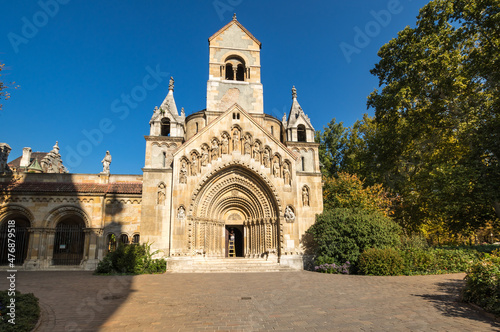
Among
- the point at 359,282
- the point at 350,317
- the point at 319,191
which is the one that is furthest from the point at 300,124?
the point at 350,317

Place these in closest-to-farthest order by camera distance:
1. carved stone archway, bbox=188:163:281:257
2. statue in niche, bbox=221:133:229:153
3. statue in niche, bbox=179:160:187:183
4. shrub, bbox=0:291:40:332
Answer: shrub, bbox=0:291:40:332, statue in niche, bbox=179:160:187:183, carved stone archway, bbox=188:163:281:257, statue in niche, bbox=221:133:229:153

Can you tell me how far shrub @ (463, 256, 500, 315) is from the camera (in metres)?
7.66

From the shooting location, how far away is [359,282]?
13.2m

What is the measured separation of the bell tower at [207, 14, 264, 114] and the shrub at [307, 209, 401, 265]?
37.5ft

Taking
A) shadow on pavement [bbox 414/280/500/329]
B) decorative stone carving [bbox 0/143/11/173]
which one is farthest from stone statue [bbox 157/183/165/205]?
shadow on pavement [bbox 414/280/500/329]

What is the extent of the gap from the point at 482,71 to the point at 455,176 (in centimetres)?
607

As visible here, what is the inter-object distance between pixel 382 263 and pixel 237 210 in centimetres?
999

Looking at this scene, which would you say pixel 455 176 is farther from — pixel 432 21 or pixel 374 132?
pixel 374 132

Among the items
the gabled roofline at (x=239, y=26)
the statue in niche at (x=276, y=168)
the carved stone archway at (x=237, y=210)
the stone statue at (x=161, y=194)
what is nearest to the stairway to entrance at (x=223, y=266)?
the carved stone archway at (x=237, y=210)

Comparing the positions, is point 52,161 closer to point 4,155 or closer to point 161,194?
point 4,155

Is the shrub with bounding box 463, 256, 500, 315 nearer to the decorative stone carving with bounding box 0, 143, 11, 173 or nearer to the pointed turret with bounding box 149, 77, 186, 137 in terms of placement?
the pointed turret with bounding box 149, 77, 186, 137

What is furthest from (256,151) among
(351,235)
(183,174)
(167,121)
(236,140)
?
(351,235)

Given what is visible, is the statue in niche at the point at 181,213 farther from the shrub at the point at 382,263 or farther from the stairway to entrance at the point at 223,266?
the shrub at the point at 382,263

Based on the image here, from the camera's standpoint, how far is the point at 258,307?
27.6 ft
